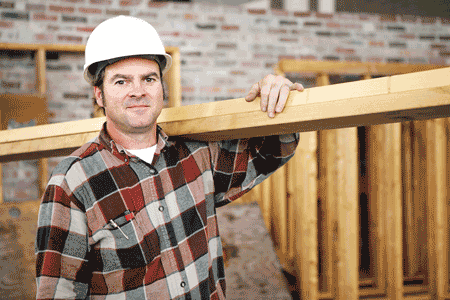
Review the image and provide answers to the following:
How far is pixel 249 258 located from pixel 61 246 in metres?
1.79

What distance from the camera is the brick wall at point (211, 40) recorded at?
9.87ft

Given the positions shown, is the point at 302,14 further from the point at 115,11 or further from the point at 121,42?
the point at 121,42

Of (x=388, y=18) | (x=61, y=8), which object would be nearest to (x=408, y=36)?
(x=388, y=18)

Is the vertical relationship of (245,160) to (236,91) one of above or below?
below

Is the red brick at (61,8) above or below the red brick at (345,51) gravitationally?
above

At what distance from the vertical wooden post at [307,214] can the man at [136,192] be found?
3.62ft

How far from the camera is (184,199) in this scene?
1.18 m

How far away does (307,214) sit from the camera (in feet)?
7.64

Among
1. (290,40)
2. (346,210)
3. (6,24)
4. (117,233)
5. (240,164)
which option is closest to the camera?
(117,233)

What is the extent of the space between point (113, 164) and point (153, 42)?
437 mm

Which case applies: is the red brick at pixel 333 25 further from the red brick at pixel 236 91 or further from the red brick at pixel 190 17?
the red brick at pixel 190 17

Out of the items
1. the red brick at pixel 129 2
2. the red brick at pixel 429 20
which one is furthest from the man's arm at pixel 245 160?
the red brick at pixel 429 20

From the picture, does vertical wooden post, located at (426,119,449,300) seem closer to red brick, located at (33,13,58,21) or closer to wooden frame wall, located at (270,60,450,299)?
wooden frame wall, located at (270,60,450,299)

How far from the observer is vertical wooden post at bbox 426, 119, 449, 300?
2.50 meters
